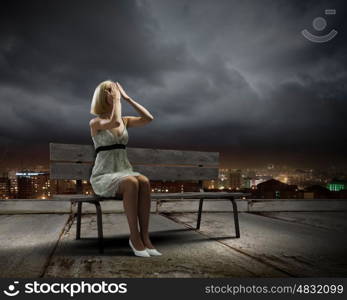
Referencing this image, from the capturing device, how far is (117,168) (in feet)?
9.16

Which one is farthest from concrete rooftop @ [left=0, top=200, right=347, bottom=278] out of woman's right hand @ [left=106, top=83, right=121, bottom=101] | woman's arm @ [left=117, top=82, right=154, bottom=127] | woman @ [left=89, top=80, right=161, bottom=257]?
woman's right hand @ [left=106, top=83, right=121, bottom=101]

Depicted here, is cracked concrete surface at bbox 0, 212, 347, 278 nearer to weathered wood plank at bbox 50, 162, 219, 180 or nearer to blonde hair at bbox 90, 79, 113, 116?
weathered wood plank at bbox 50, 162, 219, 180

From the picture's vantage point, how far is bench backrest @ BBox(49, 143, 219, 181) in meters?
3.30

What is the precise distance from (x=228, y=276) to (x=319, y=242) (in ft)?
5.64

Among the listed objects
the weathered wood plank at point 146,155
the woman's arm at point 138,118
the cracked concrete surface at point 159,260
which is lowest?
the cracked concrete surface at point 159,260

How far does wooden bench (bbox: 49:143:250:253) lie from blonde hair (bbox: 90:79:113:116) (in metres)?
0.77

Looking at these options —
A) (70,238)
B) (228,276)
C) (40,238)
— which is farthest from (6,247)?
(228,276)

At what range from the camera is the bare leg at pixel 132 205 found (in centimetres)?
242

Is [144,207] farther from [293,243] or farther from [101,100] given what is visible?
[293,243]

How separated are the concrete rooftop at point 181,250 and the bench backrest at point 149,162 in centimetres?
72

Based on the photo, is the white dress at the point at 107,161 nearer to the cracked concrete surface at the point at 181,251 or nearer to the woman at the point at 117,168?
the woman at the point at 117,168

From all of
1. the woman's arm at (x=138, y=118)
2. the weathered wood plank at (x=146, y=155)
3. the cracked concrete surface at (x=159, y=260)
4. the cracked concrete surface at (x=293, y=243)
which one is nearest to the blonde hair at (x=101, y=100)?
the woman's arm at (x=138, y=118)

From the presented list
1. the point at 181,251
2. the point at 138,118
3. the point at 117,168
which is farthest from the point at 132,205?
the point at 138,118

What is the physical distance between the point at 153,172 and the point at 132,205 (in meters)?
1.47
